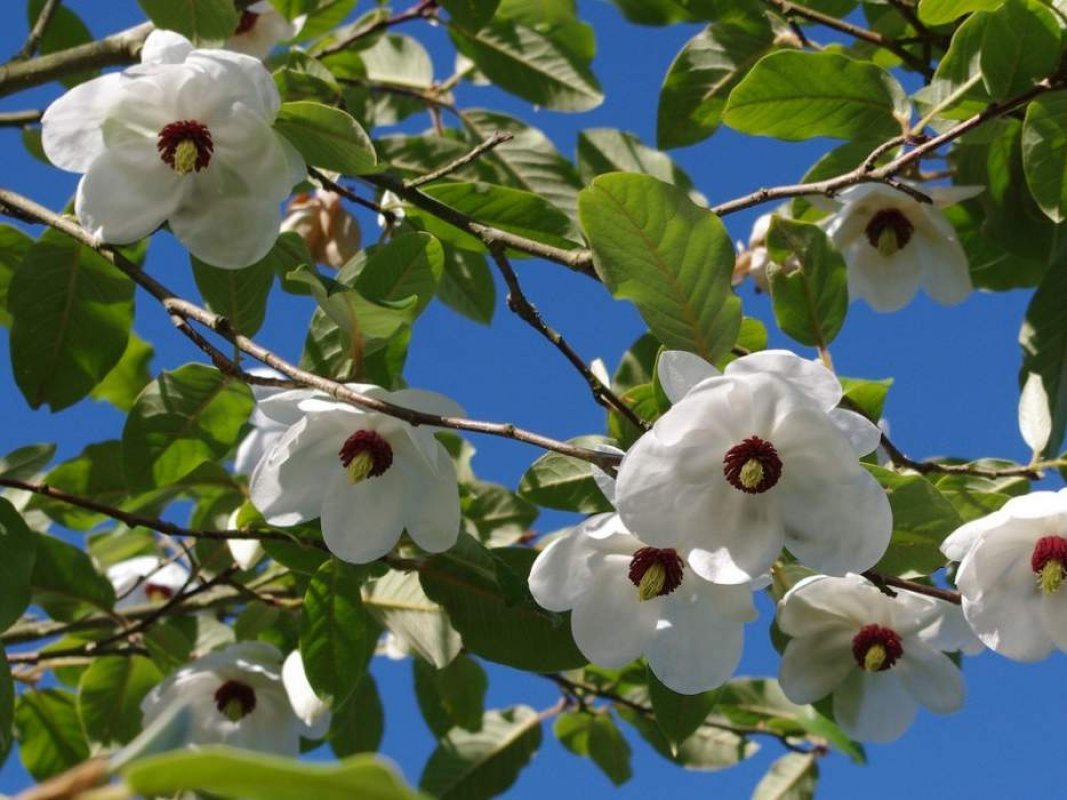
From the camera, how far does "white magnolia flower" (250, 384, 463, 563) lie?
1393mm

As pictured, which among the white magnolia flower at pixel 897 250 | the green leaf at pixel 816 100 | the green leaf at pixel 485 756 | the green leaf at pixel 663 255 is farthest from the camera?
the green leaf at pixel 485 756

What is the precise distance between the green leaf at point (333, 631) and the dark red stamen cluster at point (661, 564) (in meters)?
0.36

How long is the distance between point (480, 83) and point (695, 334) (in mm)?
1328

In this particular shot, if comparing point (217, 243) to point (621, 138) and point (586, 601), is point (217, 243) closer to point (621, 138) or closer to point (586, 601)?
point (586, 601)

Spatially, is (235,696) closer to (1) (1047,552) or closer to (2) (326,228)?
(2) (326,228)

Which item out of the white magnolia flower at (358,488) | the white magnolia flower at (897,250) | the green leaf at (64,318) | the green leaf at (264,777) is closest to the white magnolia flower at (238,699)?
the green leaf at (64,318)

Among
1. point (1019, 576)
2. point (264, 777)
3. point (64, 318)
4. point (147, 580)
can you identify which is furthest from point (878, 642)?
point (147, 580)

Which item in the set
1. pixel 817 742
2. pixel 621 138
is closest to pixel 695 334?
pixel 621 138

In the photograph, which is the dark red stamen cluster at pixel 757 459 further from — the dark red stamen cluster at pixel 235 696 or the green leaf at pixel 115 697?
the green leaf at pixel 115 697

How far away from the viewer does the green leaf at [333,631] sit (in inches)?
61.6

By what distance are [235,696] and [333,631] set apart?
362 mm

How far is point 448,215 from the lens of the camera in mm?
1592

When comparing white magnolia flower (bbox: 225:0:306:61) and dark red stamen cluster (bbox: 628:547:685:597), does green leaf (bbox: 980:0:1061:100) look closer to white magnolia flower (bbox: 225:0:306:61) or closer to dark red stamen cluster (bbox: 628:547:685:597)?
dark red stamen cluster (bbox: 628:547:685:597)

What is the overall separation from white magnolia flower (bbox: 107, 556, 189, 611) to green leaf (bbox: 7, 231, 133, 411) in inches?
38.0
